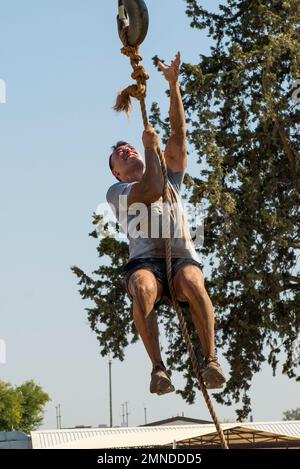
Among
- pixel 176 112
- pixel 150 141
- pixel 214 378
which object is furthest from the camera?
pixel 176 112

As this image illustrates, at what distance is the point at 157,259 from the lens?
6.51 metres

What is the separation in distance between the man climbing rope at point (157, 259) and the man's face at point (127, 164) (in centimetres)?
10

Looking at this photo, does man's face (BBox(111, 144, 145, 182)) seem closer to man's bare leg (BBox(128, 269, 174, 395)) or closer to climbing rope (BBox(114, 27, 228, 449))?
climbing rope (BBox(114, 27, 228, 449))

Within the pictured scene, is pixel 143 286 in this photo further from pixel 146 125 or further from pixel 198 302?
pixel 146 125

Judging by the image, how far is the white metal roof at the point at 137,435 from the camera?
71.2 feet

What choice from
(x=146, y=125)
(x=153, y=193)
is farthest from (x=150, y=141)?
(x=153, y=193)

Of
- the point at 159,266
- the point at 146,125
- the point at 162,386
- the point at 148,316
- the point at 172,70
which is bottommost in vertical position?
the point at 162,386

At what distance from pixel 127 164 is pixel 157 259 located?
73 cm

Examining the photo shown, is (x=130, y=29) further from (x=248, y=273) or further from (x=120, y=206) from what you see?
(x=248, y=273)

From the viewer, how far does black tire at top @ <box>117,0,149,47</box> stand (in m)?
6.32

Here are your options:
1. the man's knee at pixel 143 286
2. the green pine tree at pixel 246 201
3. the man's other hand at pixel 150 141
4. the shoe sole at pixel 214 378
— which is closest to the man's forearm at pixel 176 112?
the man's other hand at pixel 150 141

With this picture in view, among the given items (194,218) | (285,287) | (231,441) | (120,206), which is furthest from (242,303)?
(120,206)

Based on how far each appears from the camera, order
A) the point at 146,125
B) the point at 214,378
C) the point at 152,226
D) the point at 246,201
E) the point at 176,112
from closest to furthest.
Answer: the point at 214,378
the point at 146,125
the point at 152,226
the point at 176,112
the point at 246,201

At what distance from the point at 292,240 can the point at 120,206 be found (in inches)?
588
